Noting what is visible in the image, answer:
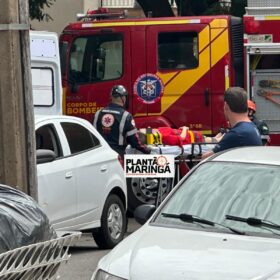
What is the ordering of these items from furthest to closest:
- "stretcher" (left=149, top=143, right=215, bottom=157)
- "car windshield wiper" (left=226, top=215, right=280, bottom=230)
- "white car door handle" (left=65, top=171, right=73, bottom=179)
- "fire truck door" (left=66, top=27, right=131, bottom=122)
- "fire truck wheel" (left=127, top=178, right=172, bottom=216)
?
1. "fire truck door" (left=66, top=27, right=131, bottom=122)
2. "fire truck wheel" (left=127, top=178, right=172, bottom=216)
3. "stretcher" (left=149, top=143, right=215, bottom=157)
4. "white car door handle" (left=65, top=171, right=73, bottom=179)
5. "car windshield wiper" (left=226, top=215, right=280, bottom=230)

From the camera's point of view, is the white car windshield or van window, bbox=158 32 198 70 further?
van window, bbox=158 32 198 70

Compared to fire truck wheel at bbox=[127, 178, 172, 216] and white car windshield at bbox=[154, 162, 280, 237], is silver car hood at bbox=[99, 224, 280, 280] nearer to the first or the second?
white car windshield at bbox=[154, 162, 280, 237]

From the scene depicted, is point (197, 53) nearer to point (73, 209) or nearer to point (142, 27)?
point (142, 27)

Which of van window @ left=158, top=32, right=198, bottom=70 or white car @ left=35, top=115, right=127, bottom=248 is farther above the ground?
van window @ left=158, top=32, right=198, bottom=70

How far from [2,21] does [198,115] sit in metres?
8.46

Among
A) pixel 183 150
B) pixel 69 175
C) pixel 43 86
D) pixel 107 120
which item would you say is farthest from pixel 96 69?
pixel 69 175

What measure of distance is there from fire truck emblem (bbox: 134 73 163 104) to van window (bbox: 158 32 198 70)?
26 cm

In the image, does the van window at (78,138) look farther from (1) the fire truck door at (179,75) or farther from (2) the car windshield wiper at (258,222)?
(2) the car windshield wiper at (258,222)

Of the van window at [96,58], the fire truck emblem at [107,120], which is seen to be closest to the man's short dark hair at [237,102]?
the fire truck emblem at [107,120]

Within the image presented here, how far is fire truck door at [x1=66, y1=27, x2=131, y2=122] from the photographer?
1634cm

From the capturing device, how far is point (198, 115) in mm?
16203

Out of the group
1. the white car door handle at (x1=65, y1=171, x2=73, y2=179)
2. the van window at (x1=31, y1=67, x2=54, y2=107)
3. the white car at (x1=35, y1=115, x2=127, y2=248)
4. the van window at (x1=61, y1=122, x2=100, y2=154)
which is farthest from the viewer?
the van window at (x1=31, y1=67, x2=54, y2=107)

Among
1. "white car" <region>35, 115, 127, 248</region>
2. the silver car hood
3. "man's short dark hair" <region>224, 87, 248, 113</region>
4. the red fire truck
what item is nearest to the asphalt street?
"white car" <region>35, 115, 127, 248</region>

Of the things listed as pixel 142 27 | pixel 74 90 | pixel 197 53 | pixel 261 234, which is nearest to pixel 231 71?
pixel 197 53
